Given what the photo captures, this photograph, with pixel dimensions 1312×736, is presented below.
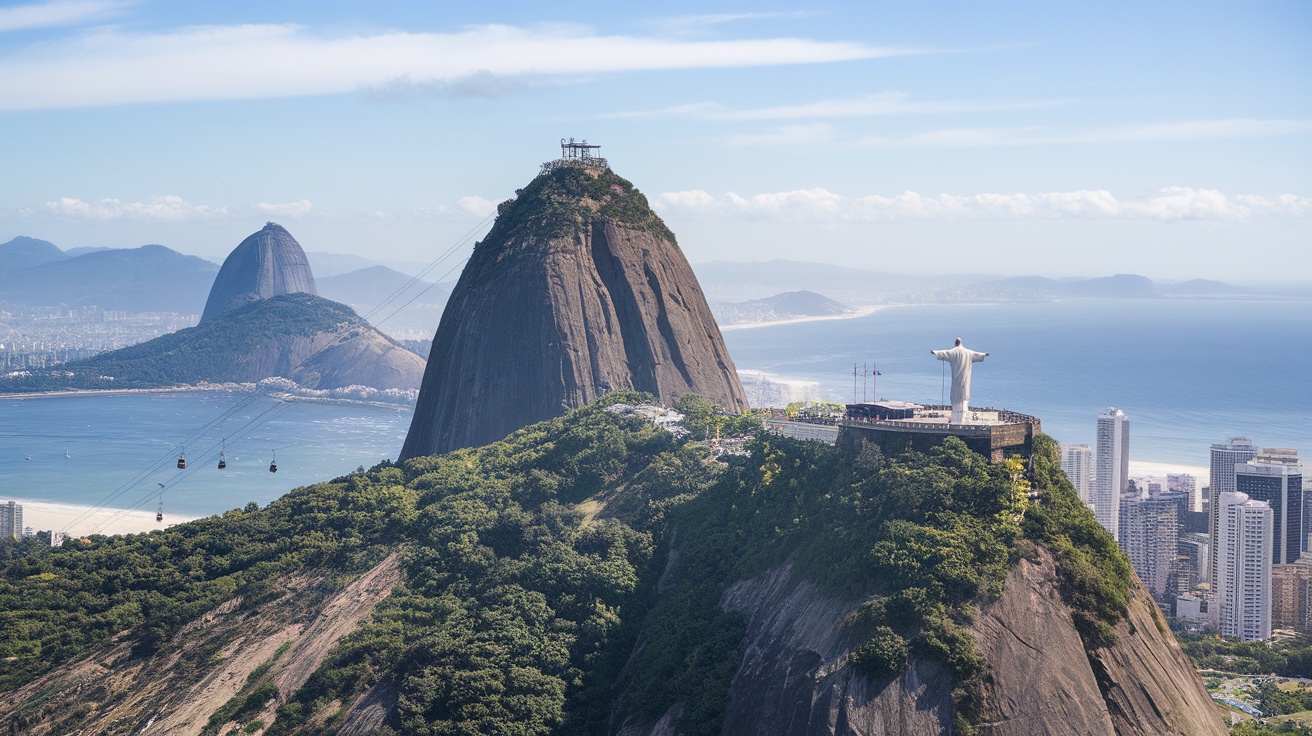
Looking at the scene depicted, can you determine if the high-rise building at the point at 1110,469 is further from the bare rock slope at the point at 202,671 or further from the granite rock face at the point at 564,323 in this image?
the bare rock slope at the point at 202,671

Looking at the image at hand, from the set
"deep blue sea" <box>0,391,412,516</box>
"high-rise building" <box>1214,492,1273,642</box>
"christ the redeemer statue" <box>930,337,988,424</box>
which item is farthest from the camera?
"deep blue sea" <box>0,391,412,516</box>

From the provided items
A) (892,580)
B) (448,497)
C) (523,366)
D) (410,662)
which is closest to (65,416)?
(523,366)

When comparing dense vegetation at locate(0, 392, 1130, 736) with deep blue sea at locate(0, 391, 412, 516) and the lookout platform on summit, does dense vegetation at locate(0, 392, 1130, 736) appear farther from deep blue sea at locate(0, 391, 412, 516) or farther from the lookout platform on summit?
deep blue sea at locate(0, 391, 412, 516)

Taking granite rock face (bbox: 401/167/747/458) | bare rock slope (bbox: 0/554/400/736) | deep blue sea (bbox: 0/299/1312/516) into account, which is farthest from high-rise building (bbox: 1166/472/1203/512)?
bare rock slope (bbox: 0/554/400/736)

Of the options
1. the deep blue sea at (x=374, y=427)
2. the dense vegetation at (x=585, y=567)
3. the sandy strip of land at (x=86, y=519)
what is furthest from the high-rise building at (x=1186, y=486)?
the sandy strip of land at (x=86, y=519)

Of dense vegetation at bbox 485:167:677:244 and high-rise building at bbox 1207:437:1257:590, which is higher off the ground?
→ dense vegetation at bbox 485:167:677:244
